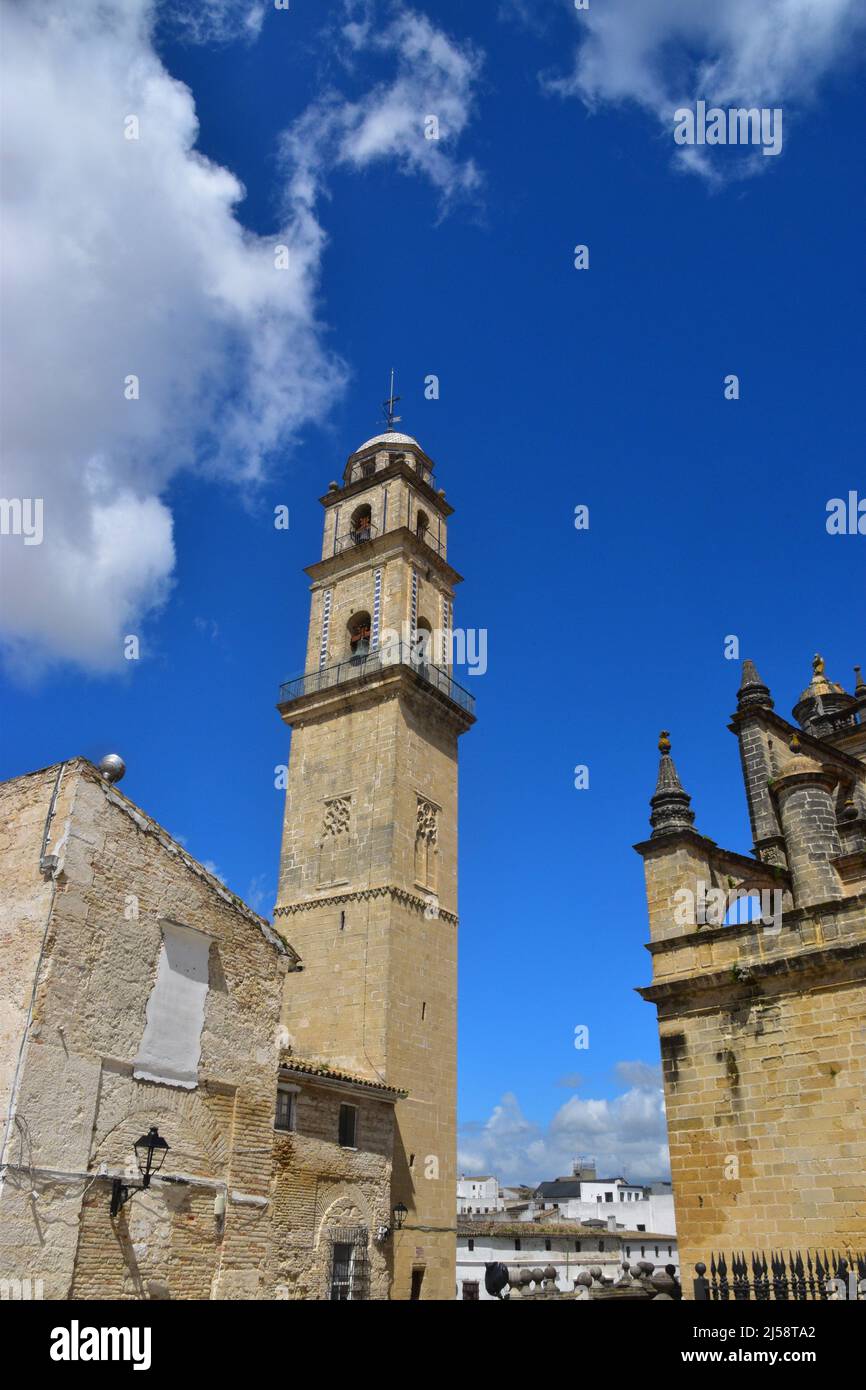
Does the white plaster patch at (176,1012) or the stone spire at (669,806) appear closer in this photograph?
the white plaster patch at (176,1012)

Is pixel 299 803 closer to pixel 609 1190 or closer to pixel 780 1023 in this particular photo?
pixel 780 1023

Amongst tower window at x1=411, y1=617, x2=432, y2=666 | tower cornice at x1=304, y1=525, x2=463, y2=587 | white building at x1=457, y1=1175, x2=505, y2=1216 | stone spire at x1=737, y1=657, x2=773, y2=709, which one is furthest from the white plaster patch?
white building at x1=457, y1=1175, x2=505, y2=1216

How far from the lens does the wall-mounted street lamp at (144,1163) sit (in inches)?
451

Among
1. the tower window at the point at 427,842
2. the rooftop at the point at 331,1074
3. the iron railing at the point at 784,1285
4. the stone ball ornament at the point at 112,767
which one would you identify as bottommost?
the iron railing at the point at 784,1285

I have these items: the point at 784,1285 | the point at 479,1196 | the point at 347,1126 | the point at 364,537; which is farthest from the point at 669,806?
the point at 479,1196

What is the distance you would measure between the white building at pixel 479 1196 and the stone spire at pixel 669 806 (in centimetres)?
5643

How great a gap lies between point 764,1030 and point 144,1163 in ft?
29.0

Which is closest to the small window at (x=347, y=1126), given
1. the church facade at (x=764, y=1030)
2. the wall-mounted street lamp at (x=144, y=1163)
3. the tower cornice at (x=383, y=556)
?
the church facade at (x=764, y=1030)

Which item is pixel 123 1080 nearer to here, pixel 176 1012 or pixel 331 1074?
pixel 176 1012

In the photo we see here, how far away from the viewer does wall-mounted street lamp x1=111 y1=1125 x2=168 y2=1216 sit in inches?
451

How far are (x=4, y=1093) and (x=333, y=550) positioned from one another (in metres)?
→ 24.5

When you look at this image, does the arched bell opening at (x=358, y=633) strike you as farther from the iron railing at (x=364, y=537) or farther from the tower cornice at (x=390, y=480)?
the tower cornice at (x=390, y=480)

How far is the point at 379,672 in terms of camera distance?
28016 mm
